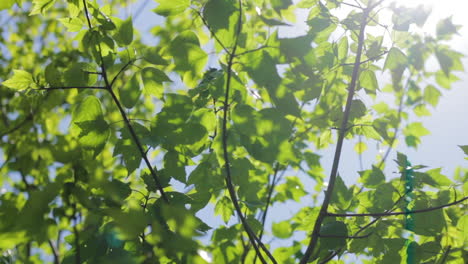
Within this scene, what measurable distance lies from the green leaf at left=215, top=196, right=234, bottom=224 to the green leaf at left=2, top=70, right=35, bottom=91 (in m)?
0.72

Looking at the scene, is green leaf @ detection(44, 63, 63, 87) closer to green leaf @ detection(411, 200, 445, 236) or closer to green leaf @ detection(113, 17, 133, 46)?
green leaf @ detection(113, 17, 133, 46)

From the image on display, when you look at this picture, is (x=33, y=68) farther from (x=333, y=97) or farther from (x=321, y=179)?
(x=333, y=97)

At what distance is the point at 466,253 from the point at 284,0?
0.95 meters

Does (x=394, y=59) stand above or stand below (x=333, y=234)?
above

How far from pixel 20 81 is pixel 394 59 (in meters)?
1.10

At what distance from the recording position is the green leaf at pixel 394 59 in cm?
118

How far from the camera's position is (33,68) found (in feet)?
14.7

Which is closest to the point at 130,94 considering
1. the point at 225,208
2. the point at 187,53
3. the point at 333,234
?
→ the point at 187,53

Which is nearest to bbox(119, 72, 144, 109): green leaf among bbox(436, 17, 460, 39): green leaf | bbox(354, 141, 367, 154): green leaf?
bbox(436, 17, 460, 39): green leaf

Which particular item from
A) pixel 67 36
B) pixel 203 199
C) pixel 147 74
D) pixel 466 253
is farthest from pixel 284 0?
pixel 67 36

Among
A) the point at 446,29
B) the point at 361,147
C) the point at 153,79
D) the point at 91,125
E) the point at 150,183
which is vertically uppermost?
the point at 446,29

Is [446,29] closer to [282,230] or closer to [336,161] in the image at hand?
[336,161]

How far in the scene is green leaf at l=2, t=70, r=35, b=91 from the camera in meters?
1.13

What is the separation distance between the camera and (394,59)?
119cm
